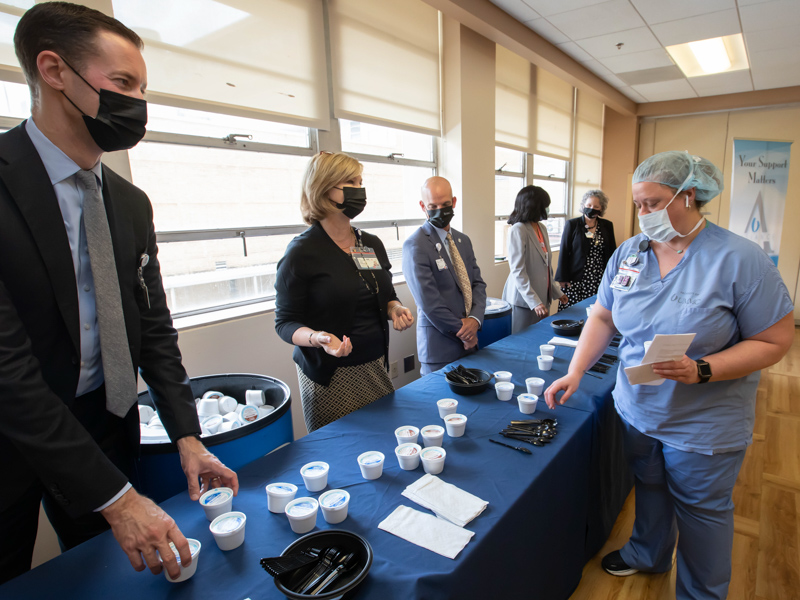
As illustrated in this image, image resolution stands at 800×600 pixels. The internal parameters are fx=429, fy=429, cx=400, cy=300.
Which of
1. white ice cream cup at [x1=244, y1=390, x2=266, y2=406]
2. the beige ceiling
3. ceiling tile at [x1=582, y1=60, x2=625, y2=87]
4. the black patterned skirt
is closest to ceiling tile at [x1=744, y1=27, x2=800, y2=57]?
the beige ceiling

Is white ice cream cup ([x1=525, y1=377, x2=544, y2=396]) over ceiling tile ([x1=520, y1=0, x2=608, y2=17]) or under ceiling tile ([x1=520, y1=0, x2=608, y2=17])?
under

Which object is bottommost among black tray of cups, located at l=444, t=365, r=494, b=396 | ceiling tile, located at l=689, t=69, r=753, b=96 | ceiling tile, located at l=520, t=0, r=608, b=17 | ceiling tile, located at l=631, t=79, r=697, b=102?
black tray of cups, located at l=444, t=365, r=494, b=396

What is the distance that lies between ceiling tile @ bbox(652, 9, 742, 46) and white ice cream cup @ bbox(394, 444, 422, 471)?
465cm

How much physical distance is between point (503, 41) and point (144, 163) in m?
3.26

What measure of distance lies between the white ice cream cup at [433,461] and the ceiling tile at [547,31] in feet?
13.5

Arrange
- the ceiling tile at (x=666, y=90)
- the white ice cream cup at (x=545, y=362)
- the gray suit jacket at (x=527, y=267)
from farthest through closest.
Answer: the ceiling tile at (x=666, y=90) < the gray suit jacket at (x=527, y=267) < the white ice cream cup at (x=545, y=362)

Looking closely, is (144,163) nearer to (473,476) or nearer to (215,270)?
(215,270)

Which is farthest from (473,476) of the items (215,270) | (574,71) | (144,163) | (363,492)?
(574,71)

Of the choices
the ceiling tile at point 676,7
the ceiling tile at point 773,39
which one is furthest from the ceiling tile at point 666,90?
the ceiling tile at point 676,7

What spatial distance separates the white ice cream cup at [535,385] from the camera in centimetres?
160

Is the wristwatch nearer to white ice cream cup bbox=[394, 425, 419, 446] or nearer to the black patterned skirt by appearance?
white ice cream cup bbox=[394, 425, 419, 446]

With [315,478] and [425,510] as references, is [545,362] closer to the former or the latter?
[425,510]

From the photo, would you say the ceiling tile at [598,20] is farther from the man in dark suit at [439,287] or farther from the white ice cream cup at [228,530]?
the white ice cream cup at [228,530]

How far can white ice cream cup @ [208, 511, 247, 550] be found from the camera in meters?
0.89
